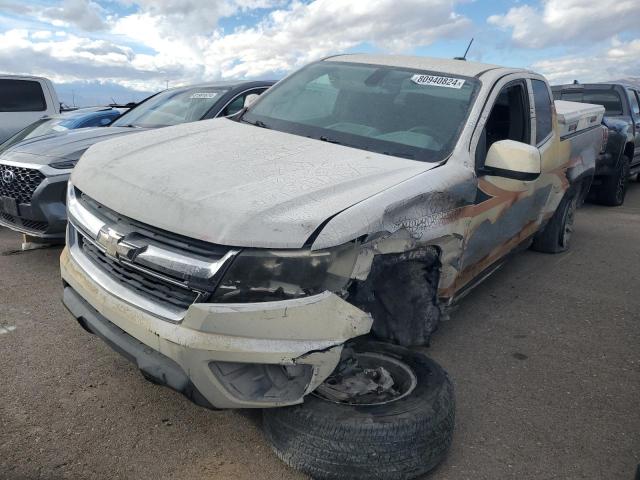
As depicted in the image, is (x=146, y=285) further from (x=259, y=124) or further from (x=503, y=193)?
(x=503, y=193)

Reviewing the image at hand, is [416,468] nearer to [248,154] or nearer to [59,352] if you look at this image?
[248,154]

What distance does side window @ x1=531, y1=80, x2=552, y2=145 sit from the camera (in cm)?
427

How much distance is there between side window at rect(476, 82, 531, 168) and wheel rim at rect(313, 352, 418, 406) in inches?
58.1

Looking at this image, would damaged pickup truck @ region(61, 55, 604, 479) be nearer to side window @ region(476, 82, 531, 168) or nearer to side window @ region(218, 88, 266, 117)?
side window @ region(476, 82, 531, 168)

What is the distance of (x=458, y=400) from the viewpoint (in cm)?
306

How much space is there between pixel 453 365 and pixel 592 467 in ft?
3.35

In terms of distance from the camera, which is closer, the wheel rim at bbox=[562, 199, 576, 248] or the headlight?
the headlight

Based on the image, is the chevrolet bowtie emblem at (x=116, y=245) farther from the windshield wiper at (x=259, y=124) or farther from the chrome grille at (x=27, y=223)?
the chrome grille at (x=27, y=223)

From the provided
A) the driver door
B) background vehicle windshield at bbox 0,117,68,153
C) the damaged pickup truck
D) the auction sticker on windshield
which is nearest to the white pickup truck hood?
the damaged pickup truck

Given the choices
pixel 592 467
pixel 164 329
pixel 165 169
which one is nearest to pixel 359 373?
pixel 164 329

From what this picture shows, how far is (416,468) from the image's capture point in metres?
2.30

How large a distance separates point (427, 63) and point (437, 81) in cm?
35

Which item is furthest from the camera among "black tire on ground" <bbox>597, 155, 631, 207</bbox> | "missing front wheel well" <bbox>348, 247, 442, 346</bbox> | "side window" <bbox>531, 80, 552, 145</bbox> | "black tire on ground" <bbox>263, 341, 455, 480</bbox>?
"black tire on ground" <bbox>597, 155, 631, 207</bbox>

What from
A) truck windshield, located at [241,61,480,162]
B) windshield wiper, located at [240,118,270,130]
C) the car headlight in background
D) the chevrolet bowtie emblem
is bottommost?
the car headlight in background
